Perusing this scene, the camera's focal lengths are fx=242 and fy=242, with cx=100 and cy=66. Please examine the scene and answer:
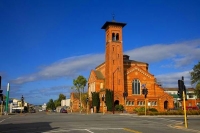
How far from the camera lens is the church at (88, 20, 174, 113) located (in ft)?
207

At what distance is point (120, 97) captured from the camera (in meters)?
61.7

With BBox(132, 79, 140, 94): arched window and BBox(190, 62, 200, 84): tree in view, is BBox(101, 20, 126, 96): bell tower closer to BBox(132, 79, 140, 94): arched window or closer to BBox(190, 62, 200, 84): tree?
BBox(132, 79, 140, 94): arched window

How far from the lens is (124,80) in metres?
65.6

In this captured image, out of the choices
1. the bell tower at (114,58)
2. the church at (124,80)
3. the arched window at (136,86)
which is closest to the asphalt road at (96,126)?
the bell tower at (114,58)

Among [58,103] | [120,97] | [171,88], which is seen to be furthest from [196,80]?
[58,103]

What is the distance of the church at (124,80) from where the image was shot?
63062 mm

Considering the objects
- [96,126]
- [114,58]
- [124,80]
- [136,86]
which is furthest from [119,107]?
[96,126]

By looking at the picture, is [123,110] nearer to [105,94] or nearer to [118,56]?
[105,94]

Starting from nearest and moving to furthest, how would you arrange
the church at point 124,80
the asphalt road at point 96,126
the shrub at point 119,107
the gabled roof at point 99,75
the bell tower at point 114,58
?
the asphalt road at point 96,126 → the shrub at point 119,107 → the bell tower at point 114,58 → the church at point 124,80 → the gabled roof at point 99,75

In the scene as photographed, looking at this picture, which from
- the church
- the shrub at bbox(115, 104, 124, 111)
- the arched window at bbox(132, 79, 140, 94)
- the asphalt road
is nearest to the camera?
the asphalt road

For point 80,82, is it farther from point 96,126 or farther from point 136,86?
point 96,126

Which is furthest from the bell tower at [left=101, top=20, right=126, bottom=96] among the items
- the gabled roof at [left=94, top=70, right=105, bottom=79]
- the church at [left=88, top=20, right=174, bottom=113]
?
the gabled roof at [left=94, top=70, right=105, bottom=79]

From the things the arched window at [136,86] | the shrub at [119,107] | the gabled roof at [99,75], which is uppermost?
the gabled roof at [99,75]

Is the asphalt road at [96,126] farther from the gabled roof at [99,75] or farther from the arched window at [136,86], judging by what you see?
the gabled roof at [99,75]
